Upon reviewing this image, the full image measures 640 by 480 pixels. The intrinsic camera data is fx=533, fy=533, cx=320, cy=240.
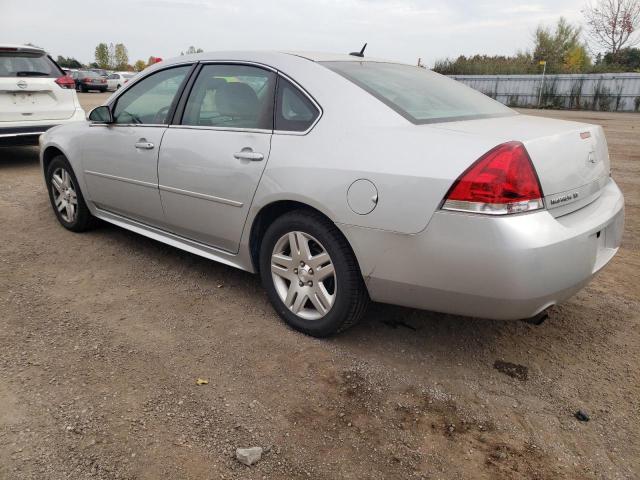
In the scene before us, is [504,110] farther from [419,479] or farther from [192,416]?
[192,416]

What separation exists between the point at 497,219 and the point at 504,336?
1139 mm

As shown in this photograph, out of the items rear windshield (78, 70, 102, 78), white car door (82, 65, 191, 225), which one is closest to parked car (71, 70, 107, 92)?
rear windshield (78, 70, 102, 78)

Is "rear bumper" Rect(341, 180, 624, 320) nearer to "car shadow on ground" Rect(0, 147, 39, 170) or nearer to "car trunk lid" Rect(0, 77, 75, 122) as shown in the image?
"car trunk lid" Rect(0, 77, 75, 122)

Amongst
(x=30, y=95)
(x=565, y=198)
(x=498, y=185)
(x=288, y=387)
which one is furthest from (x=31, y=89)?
(x=565, y=198)

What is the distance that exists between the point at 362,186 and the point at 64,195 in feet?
11.1

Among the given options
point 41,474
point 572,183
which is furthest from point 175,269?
point 572,183

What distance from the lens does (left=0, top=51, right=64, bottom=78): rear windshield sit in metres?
7.32

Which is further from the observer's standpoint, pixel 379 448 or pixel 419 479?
pixel 379 448

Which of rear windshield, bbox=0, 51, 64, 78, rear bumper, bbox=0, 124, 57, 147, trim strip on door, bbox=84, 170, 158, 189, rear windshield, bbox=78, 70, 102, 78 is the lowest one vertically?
rear bumper, bbox=0, 124, 57, 147

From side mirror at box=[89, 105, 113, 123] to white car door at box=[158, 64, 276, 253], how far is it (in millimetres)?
801

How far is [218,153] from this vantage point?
3.25 meters

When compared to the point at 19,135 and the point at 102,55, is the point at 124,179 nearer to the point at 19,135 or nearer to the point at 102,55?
the point at 19,135

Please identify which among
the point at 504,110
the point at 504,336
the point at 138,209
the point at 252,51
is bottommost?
the point at 504,336

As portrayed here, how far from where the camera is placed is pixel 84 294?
11.8 feet
